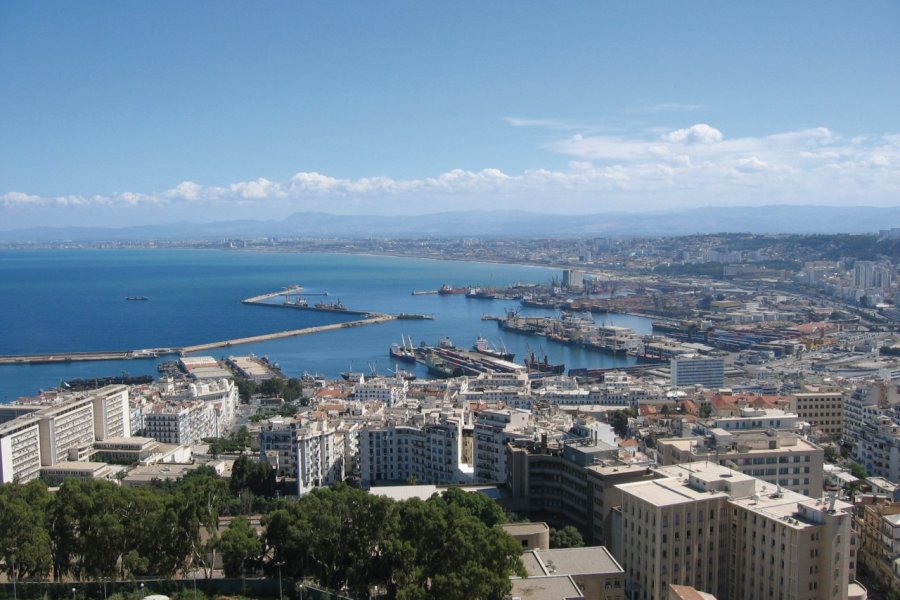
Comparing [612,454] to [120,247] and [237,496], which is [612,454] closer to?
[237,496]

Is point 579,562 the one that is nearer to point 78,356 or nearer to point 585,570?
point 585,570

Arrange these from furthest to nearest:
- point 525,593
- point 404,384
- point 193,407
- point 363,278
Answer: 1. point 363,278
2. point 404,384
3. point 193,407
4. point 525,593

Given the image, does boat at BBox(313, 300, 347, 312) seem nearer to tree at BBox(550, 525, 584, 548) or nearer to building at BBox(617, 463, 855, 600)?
tree at BBox(550, 525, 584, 548)

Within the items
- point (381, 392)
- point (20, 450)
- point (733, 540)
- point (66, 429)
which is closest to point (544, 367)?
point (381, 392)

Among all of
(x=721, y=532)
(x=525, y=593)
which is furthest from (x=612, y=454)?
(x=525, y=593)

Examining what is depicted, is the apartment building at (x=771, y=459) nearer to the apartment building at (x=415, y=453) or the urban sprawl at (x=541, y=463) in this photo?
the urban sprawl at (x=541, y=463)

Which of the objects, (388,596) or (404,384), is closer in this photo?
(388,596)

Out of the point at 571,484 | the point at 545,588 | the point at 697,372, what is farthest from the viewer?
the point at 697,372
